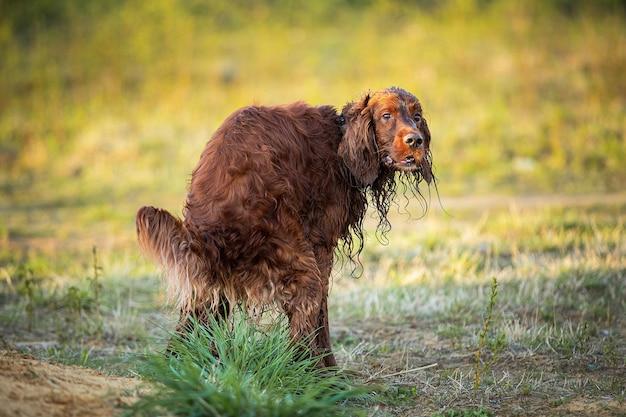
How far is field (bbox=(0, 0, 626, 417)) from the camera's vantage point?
19.2 ft

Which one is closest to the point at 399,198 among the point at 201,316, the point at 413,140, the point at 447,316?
the point at 447,316

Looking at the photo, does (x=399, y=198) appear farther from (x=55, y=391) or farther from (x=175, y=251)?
(x=55, y=391)

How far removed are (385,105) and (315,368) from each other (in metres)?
1.66

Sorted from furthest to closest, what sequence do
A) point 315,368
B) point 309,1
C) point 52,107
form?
point 309,1
point 52,107
point 315,368

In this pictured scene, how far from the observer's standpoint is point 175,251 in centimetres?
490

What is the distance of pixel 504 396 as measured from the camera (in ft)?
17.6

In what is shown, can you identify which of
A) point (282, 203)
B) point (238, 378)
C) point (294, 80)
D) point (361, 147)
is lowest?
point (238, 378)

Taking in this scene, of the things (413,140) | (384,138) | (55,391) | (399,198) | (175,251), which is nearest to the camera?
(55,391)

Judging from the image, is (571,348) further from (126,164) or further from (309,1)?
(309,1)

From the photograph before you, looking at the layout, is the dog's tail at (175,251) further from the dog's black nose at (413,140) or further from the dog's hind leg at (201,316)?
the dog's black nose at (413,140)

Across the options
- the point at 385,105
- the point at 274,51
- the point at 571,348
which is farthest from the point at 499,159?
the point at 385,105

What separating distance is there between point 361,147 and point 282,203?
642 mm

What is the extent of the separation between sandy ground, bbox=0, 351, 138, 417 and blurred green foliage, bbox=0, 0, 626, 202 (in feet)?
32.6

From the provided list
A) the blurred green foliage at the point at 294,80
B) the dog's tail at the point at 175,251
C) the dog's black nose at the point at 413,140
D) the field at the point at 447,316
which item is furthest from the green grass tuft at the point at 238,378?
the blurred green foliage at the point at 294,80
